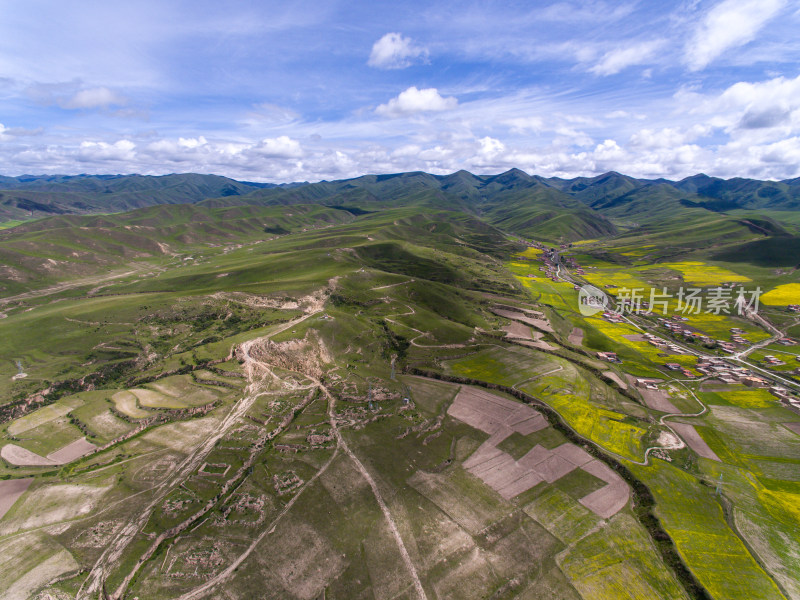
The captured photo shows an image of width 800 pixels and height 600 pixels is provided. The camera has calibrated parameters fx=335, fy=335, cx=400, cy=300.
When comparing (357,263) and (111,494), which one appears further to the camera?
(357,263)

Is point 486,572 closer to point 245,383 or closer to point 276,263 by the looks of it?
point 245,383

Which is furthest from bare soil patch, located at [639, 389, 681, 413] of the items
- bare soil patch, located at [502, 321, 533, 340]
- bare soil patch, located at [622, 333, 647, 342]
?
bare soil patch, located at [622, 333, 647, 342]

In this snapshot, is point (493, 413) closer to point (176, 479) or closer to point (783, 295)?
point (176, 479)

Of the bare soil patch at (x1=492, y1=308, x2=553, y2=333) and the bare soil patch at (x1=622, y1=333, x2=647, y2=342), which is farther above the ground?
the bare soil patch at (x1=492, y1=308, x2=553, y2=333)

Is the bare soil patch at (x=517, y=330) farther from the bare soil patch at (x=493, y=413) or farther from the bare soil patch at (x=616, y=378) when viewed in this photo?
the bare soil patch at (x=493, y=413)

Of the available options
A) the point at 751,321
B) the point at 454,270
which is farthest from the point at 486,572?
the point at 751,321

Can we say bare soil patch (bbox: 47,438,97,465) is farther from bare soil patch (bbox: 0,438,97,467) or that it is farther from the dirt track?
the dirt track
